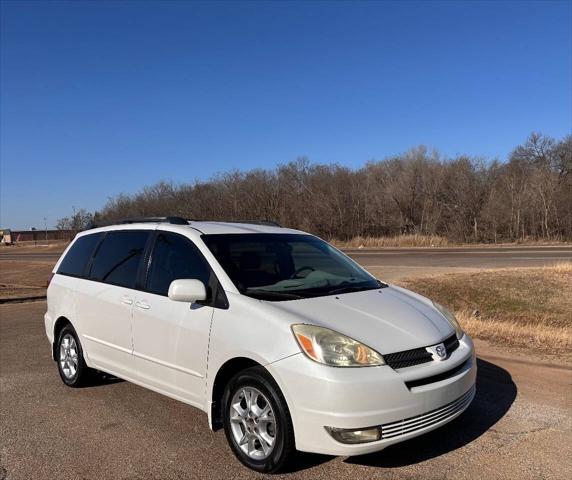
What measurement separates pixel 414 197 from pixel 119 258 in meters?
53.8

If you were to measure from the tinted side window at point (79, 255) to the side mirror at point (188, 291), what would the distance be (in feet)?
7.77

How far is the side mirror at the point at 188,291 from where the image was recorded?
164 inches

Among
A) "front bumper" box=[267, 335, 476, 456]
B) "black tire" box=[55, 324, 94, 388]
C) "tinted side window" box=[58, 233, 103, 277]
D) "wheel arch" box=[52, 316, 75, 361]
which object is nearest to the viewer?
"front bumper" box=[267, 335, 476, 456]

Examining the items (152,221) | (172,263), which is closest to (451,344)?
(172,263)

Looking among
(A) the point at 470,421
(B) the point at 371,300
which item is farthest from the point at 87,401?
(A) the point at 470,421

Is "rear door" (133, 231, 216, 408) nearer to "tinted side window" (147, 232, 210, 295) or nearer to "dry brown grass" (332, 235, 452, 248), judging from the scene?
"tinted side window" (147, 232, 210, 295)

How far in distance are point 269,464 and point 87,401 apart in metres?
2.60

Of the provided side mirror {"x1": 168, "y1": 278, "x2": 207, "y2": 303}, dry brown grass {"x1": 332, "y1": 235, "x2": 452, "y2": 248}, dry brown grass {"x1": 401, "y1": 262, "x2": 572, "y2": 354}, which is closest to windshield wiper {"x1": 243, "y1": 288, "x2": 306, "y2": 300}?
side mirror {"x1": 168, "y1": 278, "x2": 207, "y2": 303}

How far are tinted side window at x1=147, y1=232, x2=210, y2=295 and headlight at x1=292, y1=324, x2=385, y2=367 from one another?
1.16 metres

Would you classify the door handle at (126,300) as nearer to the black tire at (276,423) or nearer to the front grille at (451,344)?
the black tire at (276,423)

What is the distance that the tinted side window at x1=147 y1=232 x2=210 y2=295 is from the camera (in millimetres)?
4609

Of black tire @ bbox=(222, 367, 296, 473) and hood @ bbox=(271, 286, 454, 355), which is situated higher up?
hood @ bbox=(271, 286, 454, 355)

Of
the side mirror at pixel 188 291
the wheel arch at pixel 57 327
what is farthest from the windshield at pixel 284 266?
the wheel arch at pixel 57 327

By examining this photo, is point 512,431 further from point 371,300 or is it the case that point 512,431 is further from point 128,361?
point 128,361
